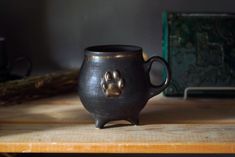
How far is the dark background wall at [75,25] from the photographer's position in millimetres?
1036

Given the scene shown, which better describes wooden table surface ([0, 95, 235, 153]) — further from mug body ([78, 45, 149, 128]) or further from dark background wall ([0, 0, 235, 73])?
dark background wall ([0, 0, 235, 73])

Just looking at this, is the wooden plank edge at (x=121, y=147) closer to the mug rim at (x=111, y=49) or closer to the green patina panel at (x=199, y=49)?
the mug rim at (x=111, y=49)

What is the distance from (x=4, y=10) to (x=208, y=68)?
0.53 metres

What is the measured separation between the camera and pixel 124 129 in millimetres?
732

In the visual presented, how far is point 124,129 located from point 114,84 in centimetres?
9

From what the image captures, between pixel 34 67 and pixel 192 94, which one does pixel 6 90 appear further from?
pixel 192 94

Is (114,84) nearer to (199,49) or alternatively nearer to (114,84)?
(114,84)

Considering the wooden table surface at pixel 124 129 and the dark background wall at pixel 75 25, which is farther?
the dark background wall at pixel 75 25

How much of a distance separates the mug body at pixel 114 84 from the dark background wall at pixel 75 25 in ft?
1.07

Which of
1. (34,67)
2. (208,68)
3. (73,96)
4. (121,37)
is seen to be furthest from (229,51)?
(34,67)

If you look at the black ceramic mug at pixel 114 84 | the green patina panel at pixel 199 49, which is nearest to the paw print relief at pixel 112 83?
the black ceramic mug at pixel 114 84

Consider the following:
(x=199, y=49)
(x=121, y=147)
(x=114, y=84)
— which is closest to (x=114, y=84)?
(x=114, y=84)

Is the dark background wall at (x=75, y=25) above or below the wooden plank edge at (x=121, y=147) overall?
above

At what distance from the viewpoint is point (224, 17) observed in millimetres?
A: 942
